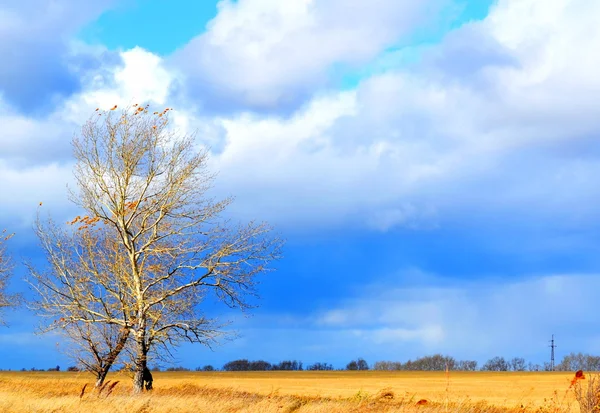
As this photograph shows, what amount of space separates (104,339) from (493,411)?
61.2ft

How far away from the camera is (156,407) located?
66.3ft

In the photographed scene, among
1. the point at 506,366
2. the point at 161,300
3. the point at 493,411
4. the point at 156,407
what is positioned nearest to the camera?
the point at 156,407

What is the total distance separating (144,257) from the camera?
33.7m

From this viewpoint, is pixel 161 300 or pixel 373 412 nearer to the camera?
pixel 373 412

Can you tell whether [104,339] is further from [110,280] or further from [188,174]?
[188,174]

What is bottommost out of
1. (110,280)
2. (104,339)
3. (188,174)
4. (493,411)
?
(493,411)

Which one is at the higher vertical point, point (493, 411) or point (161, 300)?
point (161, 300)

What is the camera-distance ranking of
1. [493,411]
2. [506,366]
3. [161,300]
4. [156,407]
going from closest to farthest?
[156,407], [493,411], [161,300], [506,366]

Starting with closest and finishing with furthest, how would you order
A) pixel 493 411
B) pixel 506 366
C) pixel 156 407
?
pixel 156 407 < pixel 493 411 < pixel 506 366

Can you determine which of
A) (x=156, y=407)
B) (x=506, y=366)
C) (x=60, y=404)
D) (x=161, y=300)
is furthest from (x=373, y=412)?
(x=506, y=366)

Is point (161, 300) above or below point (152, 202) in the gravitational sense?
below

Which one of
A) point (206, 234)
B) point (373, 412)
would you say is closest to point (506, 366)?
point (206, 234)

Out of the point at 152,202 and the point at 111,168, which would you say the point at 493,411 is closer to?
the point at 152,202

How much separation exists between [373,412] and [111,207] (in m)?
18.4
